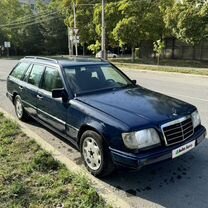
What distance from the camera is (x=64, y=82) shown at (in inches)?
182

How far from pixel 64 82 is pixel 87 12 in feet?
97.1

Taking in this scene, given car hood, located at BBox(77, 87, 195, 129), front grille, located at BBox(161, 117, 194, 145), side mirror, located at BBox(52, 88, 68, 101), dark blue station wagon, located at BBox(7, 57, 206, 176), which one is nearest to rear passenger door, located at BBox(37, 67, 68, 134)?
dark blue station wagon, located at BBox(7, 57, 206, 176)

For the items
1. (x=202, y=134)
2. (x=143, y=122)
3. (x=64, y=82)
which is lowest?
(x=202, y=134)

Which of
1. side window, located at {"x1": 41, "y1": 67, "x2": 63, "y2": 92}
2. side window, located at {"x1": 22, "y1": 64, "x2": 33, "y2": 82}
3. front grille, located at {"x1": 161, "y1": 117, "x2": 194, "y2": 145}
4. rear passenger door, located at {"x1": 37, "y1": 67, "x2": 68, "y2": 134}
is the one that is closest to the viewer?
front grille, located at {"x1": 161, "y1": 117, "x2": 194, "y2": 145}

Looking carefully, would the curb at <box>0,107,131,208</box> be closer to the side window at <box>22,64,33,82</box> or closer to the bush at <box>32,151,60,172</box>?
the bush at <box>32,151,60,172</box>

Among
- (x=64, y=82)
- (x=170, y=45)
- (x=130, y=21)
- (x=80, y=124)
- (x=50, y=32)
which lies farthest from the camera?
(x=50, y=32)

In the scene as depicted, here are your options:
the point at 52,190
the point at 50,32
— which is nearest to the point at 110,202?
the point at 52,190

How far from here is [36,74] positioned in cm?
562

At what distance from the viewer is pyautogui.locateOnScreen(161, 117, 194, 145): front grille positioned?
362cm

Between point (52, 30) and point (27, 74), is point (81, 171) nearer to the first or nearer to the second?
point (27, 74)

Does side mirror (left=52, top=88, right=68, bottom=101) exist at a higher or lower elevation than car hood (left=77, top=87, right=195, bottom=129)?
higher

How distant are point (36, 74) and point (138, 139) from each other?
297 centimetres

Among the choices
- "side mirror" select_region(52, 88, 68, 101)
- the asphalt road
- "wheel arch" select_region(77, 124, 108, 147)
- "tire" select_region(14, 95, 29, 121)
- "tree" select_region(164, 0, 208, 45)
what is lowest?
the asphalt road

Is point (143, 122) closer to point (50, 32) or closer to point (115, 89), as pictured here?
point (115, 89)
